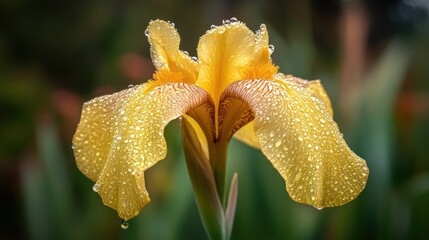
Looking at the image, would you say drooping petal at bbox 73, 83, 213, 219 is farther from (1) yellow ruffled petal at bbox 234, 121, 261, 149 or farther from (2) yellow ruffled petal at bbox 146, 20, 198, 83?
(1) yellow ruffled petal at bbox 234, 121, 261, 149

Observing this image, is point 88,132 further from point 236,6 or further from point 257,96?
point 236,6

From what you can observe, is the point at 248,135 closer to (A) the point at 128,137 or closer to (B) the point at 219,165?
(B) the point at 219,165

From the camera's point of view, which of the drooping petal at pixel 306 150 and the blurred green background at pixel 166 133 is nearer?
→ the drooping petal at pixel 306 150

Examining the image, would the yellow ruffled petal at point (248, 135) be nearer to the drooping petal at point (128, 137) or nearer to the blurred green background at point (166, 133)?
the drooping petal at point (128, 137)

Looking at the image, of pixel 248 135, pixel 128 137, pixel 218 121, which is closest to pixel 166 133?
pixel 248 135

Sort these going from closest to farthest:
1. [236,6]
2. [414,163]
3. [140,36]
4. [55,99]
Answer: [414,163]
[55,99]
[140,36]
[236,6]

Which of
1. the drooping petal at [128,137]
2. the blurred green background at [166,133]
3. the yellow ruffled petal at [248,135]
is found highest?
the drooping petal at [128,137]

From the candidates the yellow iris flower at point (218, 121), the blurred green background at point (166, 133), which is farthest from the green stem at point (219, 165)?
the blurred green background at point (166, 133)

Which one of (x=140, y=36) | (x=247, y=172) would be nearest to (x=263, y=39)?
(x=247, y=172)
